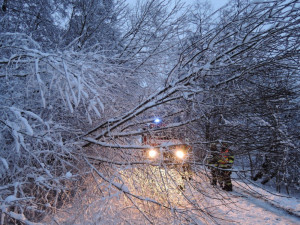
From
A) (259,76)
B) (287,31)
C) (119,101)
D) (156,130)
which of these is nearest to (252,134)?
(259,76)

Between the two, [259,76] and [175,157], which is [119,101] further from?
[259,76]

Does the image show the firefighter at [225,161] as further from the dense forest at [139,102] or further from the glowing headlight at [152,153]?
the glowing headlight at [152,153]

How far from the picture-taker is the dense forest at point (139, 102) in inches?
84.5

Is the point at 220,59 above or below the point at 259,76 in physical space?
above

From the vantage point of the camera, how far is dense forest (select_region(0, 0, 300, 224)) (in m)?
2.15

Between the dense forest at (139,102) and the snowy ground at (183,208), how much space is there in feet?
0.15

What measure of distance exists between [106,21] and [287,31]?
5518 mm

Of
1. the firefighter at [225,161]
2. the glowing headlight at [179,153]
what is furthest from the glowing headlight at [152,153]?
the firefighter at [225,161]

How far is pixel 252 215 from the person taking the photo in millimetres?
5309

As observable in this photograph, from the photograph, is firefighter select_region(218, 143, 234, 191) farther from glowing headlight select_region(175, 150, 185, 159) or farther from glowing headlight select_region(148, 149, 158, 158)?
glowing headlight select_region(148, 149, 158, 158)

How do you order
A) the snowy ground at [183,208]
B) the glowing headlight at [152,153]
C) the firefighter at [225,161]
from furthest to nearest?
1. the glowing headlight at [152,153]
2. the snowy ground at [183,208]
3. the firefighter at [225,161]

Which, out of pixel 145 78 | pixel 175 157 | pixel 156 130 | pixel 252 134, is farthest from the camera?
pixel 145 78

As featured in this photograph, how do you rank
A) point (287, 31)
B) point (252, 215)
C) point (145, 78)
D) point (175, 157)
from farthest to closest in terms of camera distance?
1. point (252, 215)
2. point (145, 78)
3. point (175, 157)
4. point (287, 31)

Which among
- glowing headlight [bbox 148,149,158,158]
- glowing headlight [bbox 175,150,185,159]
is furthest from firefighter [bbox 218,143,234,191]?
glowing headlight [bbox 148,149,158,158]
